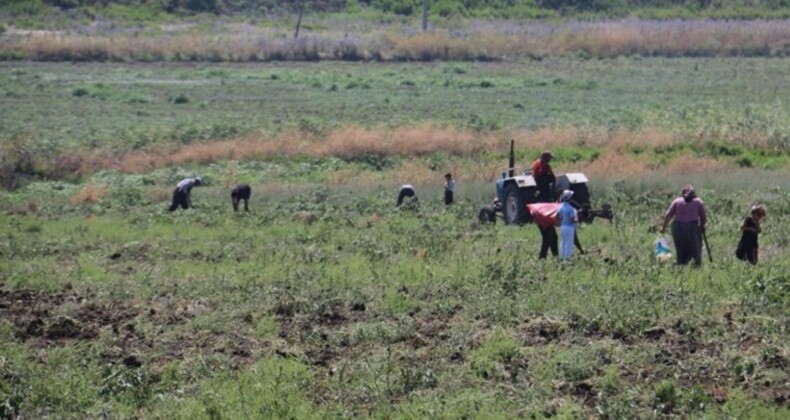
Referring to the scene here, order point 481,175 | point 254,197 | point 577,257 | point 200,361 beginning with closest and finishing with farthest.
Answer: point 200,361
point 577,257
point 254,197
point 481,175

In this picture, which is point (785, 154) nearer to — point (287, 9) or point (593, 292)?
point (593, 292)

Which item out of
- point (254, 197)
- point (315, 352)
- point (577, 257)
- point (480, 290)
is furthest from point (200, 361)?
point (254, 197)

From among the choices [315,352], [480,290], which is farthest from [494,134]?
[315,352]

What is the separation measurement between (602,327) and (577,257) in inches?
178

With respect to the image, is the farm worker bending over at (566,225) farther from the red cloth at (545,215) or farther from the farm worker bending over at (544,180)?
the farm worker bending over at (544,180)

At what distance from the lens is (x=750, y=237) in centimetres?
1864

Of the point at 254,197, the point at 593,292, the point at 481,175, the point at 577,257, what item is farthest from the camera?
the point at 481,175

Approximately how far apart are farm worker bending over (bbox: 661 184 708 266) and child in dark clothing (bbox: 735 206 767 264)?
0.58 m

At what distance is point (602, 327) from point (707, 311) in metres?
1.26

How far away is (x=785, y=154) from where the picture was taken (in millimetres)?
34250

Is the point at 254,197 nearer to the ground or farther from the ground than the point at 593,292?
nearer to the ground

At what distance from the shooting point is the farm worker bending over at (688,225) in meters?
18.5

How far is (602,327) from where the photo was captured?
47.3 ft

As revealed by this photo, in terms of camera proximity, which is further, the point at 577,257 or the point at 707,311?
the point at 577,257
